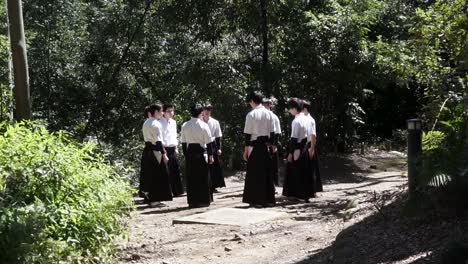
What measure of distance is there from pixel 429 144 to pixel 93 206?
13.1 feet

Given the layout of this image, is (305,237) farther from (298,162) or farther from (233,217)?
(298,162)

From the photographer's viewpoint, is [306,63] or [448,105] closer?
[448,105]

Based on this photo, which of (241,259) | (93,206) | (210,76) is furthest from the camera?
(210,76)

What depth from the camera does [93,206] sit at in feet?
23.0

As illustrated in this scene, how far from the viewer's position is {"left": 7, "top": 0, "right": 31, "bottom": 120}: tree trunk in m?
11.3

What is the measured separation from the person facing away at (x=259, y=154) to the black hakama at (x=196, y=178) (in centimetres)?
85

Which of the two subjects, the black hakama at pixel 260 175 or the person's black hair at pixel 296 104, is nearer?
the black hakama at pixel 260 175

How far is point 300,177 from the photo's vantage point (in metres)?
12.5

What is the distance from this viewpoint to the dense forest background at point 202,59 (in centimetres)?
1880

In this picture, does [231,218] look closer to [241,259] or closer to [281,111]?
[241,259]

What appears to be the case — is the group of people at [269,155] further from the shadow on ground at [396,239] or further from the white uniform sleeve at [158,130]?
the shadow on ground at [396,239]

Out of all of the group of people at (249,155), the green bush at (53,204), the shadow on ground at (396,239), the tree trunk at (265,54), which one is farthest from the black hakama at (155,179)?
the tree trunk at (265,54)

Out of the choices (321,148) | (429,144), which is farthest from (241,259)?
(321,148)

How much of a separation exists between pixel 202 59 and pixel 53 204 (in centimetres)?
1282
